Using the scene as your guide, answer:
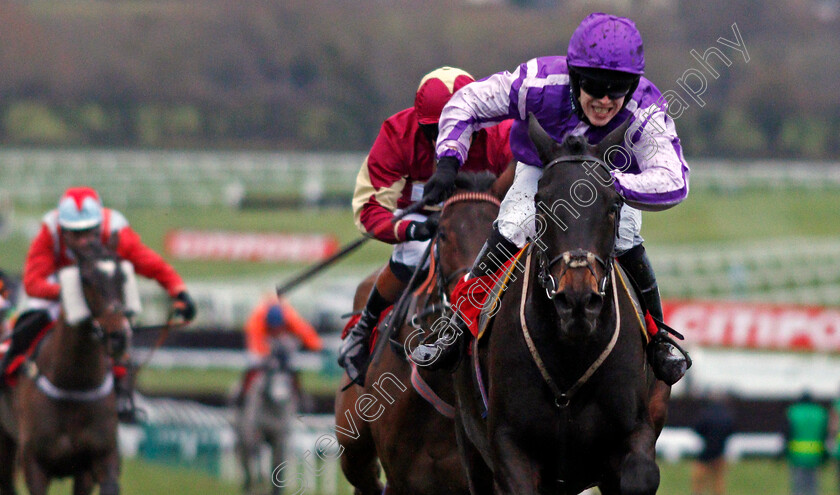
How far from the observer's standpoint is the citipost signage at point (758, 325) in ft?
60.1

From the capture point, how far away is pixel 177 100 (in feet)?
125

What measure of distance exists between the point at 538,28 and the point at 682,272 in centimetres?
1370

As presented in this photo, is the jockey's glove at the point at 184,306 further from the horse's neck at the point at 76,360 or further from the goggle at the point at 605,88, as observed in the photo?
the goggle at the point at 605,88

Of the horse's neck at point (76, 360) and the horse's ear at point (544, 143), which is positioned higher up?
the horse's ear at point (544, 143)

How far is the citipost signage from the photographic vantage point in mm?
18328

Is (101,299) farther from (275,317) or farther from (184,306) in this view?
(275,317)

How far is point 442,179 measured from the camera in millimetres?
4652

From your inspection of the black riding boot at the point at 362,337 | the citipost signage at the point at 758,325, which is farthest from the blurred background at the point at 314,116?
the black riding boot at the point at 362,337

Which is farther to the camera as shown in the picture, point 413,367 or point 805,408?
point 805,408

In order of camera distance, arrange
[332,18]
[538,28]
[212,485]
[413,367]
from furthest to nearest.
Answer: [332,18] < [538,28] < [212,485] < [413,367]

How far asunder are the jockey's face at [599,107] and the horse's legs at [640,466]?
1011 millimetres

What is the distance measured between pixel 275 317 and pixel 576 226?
8818 mm

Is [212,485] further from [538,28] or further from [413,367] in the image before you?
[538,28]

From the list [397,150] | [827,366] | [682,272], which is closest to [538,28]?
[682,272]
